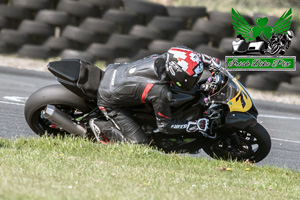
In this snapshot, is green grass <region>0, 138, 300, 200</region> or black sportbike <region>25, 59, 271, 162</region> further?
black sportbike <region>25, 59, 271, 162</region>

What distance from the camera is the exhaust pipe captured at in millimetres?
6621

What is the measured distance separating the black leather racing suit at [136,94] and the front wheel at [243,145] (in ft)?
2.39

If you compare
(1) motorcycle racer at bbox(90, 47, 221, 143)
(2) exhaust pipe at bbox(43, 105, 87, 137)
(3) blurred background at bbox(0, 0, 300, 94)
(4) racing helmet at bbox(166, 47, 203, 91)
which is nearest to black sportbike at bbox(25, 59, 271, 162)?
(2) exhaust pipe at bbox(43, 105, 87, 137)

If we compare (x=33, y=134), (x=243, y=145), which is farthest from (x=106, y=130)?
(x=243, y=145)

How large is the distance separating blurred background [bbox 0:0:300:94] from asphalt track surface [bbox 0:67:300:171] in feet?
3.50

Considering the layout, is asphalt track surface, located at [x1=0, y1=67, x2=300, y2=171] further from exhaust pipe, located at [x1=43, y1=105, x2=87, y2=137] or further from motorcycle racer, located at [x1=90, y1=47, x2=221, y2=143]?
motorcycle racer, located at [x1=90, y1=47, x2=221, y2=143]

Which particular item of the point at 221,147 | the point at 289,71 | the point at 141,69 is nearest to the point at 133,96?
the point at 141,69

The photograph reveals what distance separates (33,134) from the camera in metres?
7.64

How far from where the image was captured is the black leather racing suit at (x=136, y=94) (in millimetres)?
6363

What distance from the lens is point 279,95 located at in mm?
12609

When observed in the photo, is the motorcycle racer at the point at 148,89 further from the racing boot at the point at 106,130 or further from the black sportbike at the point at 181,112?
the black sportbike at the point at 181,112

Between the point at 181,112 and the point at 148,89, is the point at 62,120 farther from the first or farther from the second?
the point at 181,112

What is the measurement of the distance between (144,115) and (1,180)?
2496 mm

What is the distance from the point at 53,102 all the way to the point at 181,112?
1.62m
